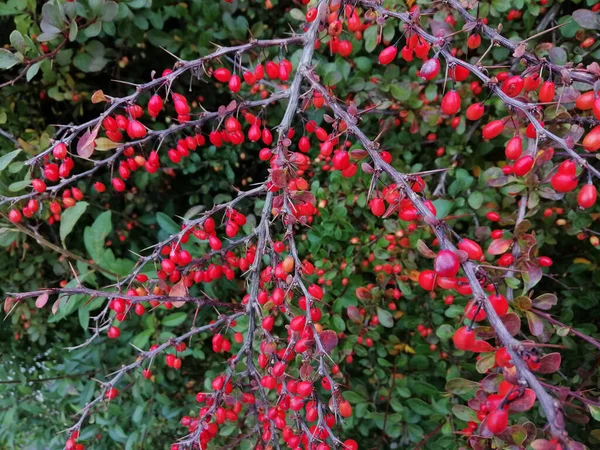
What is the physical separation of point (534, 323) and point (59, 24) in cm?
157

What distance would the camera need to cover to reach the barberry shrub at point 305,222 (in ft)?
3.05

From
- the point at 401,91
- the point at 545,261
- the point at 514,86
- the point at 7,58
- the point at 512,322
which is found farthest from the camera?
the point at 401,91

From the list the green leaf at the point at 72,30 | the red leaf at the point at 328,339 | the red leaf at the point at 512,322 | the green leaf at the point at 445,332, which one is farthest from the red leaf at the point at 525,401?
the green leaf at the point at 72,30

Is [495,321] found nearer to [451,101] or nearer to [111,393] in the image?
[451,101]

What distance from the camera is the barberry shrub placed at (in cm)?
93

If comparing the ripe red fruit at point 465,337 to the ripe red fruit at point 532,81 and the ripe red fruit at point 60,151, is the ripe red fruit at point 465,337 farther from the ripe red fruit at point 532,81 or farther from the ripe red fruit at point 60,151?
the ripe red fruit at point 60,151

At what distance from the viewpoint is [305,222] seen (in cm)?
102

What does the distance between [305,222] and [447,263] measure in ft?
1.40

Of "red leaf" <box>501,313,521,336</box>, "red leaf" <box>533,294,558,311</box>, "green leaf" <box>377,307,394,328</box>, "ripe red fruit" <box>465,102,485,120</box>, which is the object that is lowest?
"green leaf" <box>377,307,394,328</box>

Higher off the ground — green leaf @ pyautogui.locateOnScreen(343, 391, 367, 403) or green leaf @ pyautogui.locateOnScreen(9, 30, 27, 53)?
green leaf @ pyautogui.locateOnScreen(9, 30, 27, 53)

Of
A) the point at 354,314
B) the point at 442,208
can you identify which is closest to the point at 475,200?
the point at 442,208

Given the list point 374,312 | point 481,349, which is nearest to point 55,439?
point 374,312

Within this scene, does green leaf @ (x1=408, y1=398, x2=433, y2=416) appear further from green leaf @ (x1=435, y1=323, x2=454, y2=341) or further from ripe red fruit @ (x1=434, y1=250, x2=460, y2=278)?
ripe red fruit @ (x1=434, y1=250, x2=460, y2=278)

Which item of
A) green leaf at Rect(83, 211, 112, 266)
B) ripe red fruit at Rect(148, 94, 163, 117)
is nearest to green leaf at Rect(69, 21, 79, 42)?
ripe red fruit at Rect(148, 94, 163, 117)
